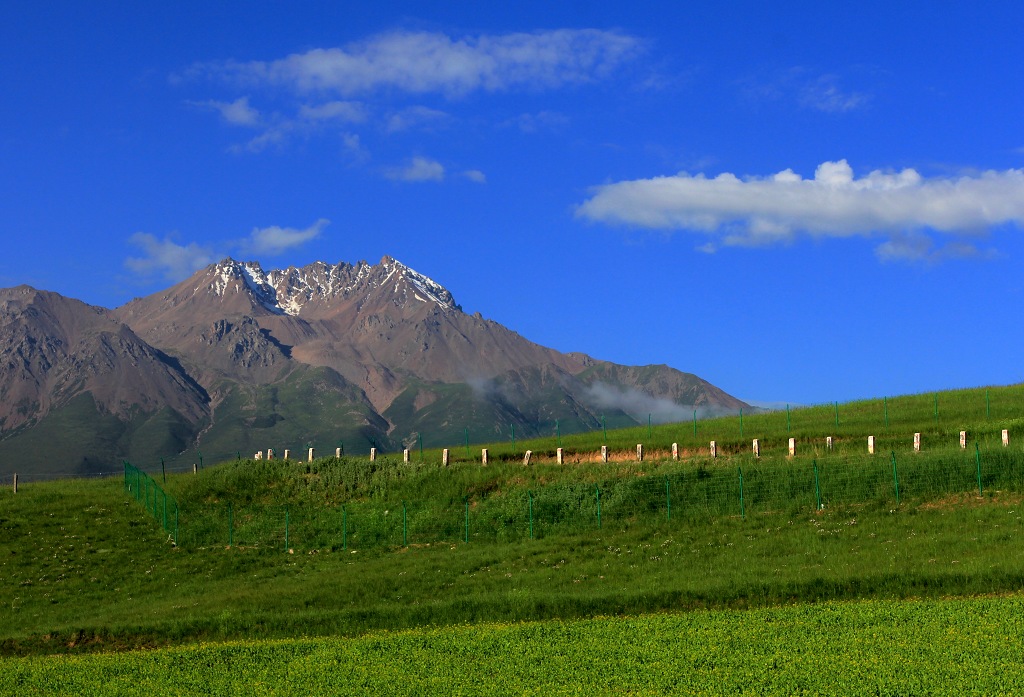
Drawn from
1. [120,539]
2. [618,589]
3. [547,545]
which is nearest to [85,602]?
[120,539]

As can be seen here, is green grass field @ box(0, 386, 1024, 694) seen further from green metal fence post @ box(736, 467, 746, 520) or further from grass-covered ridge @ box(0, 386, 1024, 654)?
green metal fence post @ box(736, 467, 746, 520)

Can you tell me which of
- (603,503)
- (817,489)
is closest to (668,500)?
(603,503)

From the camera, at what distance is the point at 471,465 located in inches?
2589

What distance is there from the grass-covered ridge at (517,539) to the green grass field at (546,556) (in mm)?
158

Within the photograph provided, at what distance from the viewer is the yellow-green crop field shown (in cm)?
2350

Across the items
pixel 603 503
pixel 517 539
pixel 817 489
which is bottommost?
pixel 517 539

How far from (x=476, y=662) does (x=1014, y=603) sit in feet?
50.0

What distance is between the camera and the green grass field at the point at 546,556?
91.1 feet

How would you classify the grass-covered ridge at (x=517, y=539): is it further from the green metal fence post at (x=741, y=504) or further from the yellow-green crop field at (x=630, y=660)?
the yellow-green crop field at (x=630, y=660)

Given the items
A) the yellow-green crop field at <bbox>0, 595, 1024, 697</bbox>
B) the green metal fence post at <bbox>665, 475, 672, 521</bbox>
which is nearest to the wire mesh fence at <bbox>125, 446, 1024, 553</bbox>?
the green metal fence post at <bbox>665, 475, 672, 521</bbox>

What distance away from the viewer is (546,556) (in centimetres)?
4584

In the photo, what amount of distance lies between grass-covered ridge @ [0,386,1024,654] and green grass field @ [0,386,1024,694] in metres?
0.16

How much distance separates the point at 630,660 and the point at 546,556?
2000 cm

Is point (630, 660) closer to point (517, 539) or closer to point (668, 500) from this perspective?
point (668, 500)
